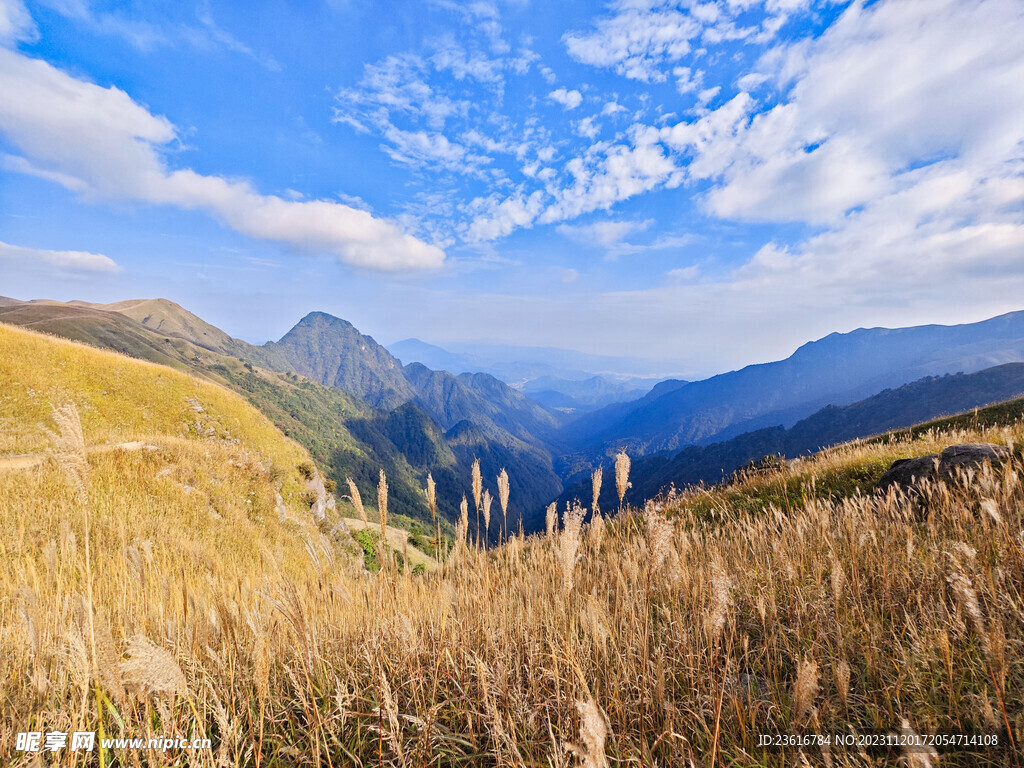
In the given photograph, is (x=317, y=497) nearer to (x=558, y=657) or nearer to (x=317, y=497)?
(x=317, y=497)

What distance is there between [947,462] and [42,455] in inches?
907

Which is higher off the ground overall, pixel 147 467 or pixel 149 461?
pixel 149 461

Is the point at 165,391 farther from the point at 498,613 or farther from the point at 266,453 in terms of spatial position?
the point at 498,613

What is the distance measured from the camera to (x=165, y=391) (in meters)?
28.7

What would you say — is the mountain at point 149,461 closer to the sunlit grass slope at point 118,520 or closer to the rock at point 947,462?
the sunlit grass slope at point 118,520

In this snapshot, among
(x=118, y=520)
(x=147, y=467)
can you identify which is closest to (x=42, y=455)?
(x=147, y=467)

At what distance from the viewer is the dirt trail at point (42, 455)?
11.0m

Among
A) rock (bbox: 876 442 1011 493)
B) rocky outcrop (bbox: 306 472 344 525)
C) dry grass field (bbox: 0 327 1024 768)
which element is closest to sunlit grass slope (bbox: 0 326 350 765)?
dry grass field (bbox: 0 327 1024 768)

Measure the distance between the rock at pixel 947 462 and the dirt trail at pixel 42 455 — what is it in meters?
16.4

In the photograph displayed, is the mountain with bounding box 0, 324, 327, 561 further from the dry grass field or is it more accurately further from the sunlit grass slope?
the dry grass field

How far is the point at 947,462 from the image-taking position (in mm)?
6590

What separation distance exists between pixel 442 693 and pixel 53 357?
120 ft

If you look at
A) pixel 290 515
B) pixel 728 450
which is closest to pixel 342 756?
pixel 290 515

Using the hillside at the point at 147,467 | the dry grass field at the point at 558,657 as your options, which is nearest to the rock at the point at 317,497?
the hillside at the point at 147,467
